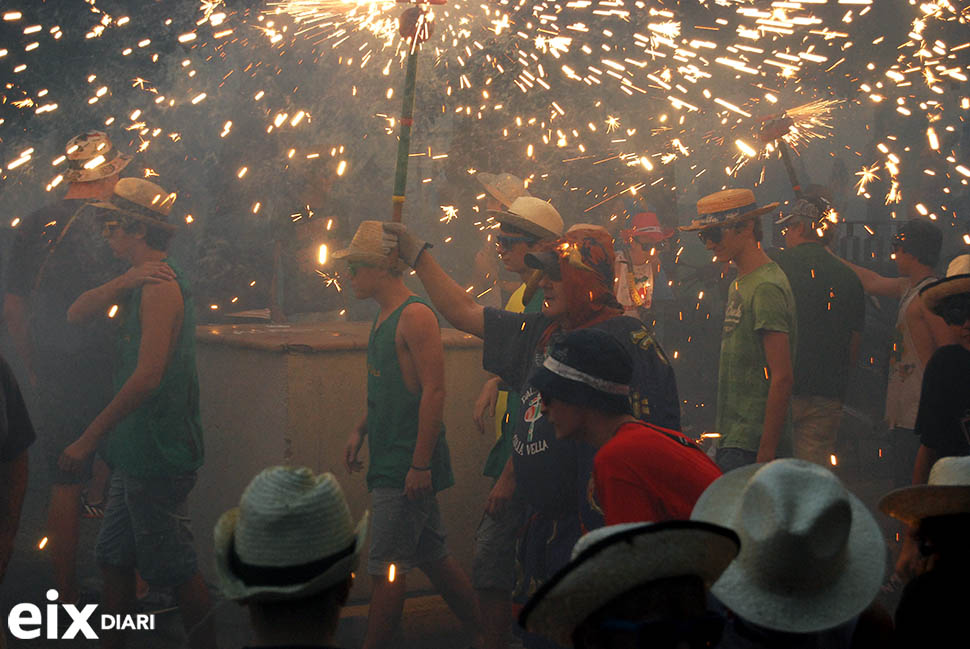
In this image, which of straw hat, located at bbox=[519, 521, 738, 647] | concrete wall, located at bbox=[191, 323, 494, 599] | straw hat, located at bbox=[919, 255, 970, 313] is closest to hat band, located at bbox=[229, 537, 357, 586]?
straw hat, located at bbox=[519, 521, 738, 647]

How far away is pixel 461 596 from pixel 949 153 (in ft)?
45.4

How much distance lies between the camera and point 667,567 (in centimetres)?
184

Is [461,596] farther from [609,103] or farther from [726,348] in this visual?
[609,103]

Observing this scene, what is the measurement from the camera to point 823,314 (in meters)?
6.43

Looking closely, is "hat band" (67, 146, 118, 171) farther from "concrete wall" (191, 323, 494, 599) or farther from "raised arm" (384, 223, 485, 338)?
"raised arm" (384, 223, 485, 338)

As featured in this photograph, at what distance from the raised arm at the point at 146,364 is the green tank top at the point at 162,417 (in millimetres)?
64

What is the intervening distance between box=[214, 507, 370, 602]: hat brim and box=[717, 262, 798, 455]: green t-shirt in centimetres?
331

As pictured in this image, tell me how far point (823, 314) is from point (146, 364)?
4.35m

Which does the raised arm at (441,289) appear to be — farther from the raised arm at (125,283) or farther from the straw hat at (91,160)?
the straw hat at (91,160)

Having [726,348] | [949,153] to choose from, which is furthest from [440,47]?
[949,153]

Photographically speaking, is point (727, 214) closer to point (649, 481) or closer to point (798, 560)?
point (649, 481)

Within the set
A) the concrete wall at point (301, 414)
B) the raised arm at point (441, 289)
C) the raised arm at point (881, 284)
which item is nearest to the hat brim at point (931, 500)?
the raised arm at point (441, 289)

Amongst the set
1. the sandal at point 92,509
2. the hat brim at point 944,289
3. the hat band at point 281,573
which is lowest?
the sandal at point 92,509

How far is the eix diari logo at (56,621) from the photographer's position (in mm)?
5035
